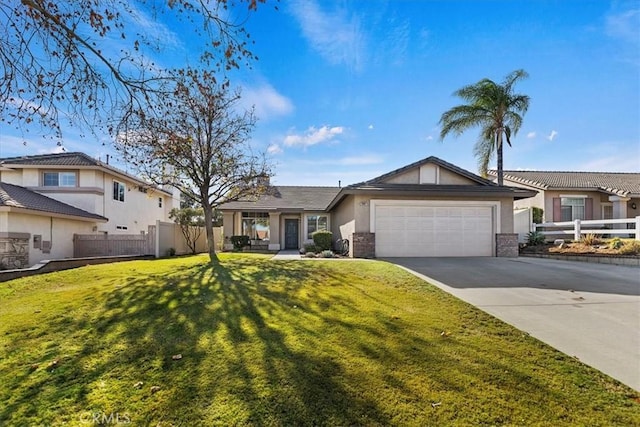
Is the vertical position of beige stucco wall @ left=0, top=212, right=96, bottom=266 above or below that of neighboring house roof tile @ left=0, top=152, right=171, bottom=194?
below

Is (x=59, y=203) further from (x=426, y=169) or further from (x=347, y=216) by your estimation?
(x=426, y=169)

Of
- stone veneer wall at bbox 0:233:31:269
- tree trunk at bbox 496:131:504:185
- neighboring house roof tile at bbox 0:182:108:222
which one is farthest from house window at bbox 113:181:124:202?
tree trunk at bbox 496:131:504:185

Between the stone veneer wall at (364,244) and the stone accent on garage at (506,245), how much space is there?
561cm

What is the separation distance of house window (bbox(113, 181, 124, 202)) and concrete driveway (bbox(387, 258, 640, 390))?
66.8 feet

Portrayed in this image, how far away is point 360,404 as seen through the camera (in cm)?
299

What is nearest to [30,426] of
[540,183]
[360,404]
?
[360,404]

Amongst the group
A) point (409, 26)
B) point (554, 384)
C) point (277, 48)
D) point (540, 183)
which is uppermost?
point (409, 26)

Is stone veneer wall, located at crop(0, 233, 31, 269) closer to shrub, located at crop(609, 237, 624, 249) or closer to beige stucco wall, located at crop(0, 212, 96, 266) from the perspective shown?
beige stucco wall, located at crop(0, 212, 96, 266)

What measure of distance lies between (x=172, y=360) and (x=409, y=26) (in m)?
9.72

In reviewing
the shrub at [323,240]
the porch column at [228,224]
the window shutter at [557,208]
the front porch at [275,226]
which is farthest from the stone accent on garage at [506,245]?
the porch column at [228,224]

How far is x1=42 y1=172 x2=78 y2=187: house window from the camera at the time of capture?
62.4ft

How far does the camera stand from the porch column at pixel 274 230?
22414mm

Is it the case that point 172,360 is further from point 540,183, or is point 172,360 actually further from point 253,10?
point 540,183

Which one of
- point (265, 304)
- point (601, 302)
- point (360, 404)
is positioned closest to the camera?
point (360, 404)
